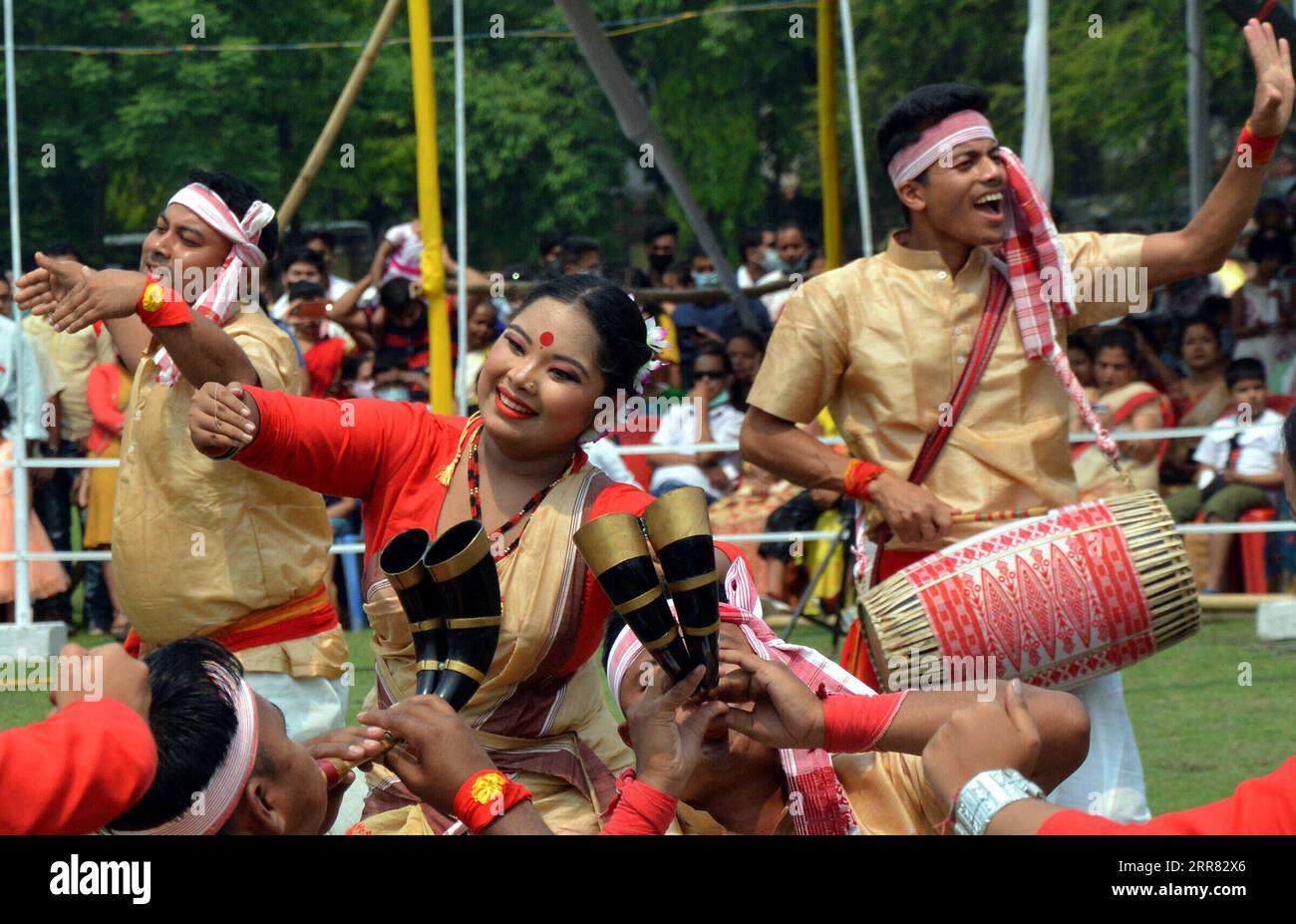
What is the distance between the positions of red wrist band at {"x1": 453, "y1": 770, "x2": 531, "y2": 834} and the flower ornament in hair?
0.99 metres

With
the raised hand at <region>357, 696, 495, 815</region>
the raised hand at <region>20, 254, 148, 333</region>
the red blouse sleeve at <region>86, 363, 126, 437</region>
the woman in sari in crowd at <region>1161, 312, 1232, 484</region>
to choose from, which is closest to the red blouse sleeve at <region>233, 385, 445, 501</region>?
the raised hand at <region>20, 254, 148, 333</region>

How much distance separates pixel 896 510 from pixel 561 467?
1187mm

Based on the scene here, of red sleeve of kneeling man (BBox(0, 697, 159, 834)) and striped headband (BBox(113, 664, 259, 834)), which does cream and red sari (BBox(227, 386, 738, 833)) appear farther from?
red sleeve of kneeling man (BBox(0, 697, 159, 834))

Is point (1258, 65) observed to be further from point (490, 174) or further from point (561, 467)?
point (490, 174)

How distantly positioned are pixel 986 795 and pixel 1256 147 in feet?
7.72

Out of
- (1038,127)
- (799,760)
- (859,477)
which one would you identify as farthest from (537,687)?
(1038,127)

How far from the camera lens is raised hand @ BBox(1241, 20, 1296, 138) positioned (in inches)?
163

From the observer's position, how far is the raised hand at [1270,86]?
13.6 feet

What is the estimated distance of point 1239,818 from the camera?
224 centimetres

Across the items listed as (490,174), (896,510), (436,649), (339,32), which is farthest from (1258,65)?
(339,32)

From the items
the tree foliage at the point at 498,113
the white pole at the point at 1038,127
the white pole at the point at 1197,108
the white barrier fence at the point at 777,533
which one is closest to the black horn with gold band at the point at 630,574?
the white pole at the point at 1038,127

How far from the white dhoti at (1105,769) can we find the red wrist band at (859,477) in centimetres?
69
